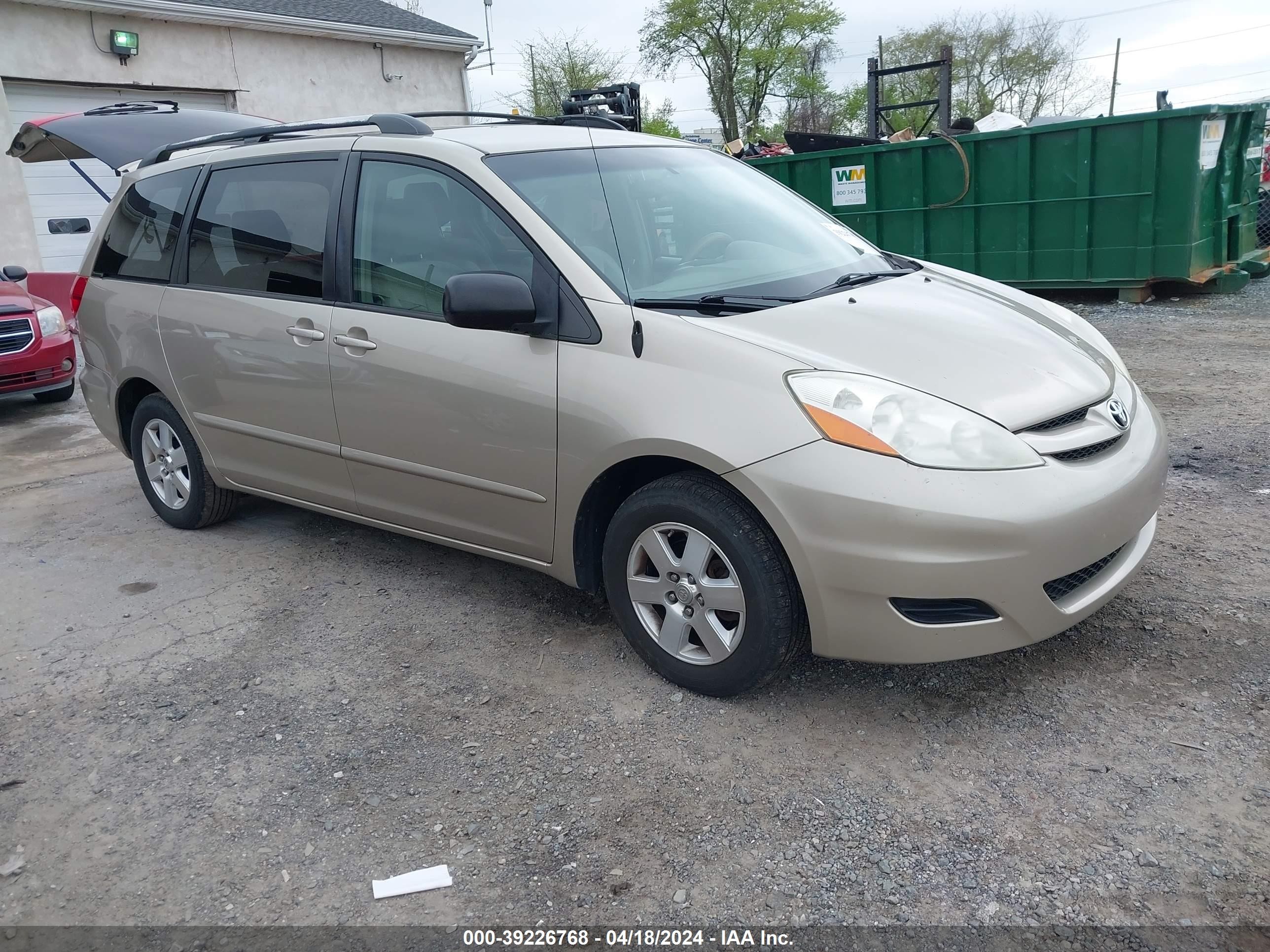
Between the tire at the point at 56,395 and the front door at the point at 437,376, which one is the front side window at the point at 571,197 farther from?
the tire at the point at 56,395

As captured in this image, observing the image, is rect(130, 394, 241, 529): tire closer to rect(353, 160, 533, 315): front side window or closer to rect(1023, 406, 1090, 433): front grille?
rect(353, 160, 533, 315): front side window

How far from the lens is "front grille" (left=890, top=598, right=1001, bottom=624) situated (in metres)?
2.74

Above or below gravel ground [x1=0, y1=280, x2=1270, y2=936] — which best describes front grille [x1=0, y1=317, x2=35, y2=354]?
above

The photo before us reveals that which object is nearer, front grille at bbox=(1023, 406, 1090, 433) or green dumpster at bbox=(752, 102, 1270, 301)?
front grille at bbox=(1023, 406, 1090, 433)

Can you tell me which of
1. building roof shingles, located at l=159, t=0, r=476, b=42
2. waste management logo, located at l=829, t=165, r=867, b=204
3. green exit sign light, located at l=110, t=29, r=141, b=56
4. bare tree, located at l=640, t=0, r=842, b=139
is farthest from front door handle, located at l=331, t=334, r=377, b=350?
bare tree, located at l=640, t=0, r=842, b=139

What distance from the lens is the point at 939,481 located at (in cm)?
264

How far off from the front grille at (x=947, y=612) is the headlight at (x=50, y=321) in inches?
332

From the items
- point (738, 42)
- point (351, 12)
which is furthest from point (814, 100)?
point (351, 12)

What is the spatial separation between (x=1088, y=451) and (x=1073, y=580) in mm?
372

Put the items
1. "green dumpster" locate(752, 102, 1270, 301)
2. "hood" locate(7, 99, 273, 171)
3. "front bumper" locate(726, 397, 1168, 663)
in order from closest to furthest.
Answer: "front bumper" locate(726, 397, 1168, 663) < "hood" locate(7, 99, 273, 171) < "green dumpster" locate(752, 102, 1270, 301)

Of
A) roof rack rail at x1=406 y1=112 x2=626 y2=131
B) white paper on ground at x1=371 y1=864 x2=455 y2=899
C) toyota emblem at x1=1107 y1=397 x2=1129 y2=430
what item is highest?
roof rack rail at x1=406 y1=112 x2=626 y2=131

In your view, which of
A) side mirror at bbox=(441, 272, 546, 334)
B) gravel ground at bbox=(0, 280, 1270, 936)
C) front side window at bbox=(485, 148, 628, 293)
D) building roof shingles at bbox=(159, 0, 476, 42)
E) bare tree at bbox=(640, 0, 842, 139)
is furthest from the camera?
bare tree at bbox=(640, 0, 842, 139)

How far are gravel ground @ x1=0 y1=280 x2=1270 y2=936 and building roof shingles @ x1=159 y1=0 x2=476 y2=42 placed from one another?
13.5m

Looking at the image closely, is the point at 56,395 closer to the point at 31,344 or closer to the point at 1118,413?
the point at 31,344
